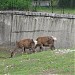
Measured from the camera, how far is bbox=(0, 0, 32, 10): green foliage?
27078 mm

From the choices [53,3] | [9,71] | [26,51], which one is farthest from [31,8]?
[9,71]

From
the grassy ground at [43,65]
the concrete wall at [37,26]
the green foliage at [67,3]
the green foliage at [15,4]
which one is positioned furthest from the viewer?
the green foliage at [67,3]

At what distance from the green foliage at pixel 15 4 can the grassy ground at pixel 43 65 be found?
11.5 metres

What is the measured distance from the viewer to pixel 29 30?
2492 centimetres

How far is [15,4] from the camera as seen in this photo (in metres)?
27.4

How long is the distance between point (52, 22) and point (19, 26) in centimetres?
185

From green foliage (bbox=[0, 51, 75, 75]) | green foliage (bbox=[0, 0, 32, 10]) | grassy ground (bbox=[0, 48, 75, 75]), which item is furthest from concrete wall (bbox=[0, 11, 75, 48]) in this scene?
green foliage (bbox=[0, 51, 75, 75])

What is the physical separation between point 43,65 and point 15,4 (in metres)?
14.0

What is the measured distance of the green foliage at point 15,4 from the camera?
88.8ft

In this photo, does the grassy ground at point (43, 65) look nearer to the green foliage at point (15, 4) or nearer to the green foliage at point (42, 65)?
the green foliage at point (42, 65)

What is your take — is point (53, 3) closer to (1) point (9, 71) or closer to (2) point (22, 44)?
(2) point (22, 44)

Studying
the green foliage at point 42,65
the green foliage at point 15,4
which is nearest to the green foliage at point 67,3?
the green foliage at point 15,4

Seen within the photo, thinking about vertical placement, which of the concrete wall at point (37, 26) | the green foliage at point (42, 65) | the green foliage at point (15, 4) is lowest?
the concrete wall at point (37, 26)

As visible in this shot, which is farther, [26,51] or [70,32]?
[70,32]
